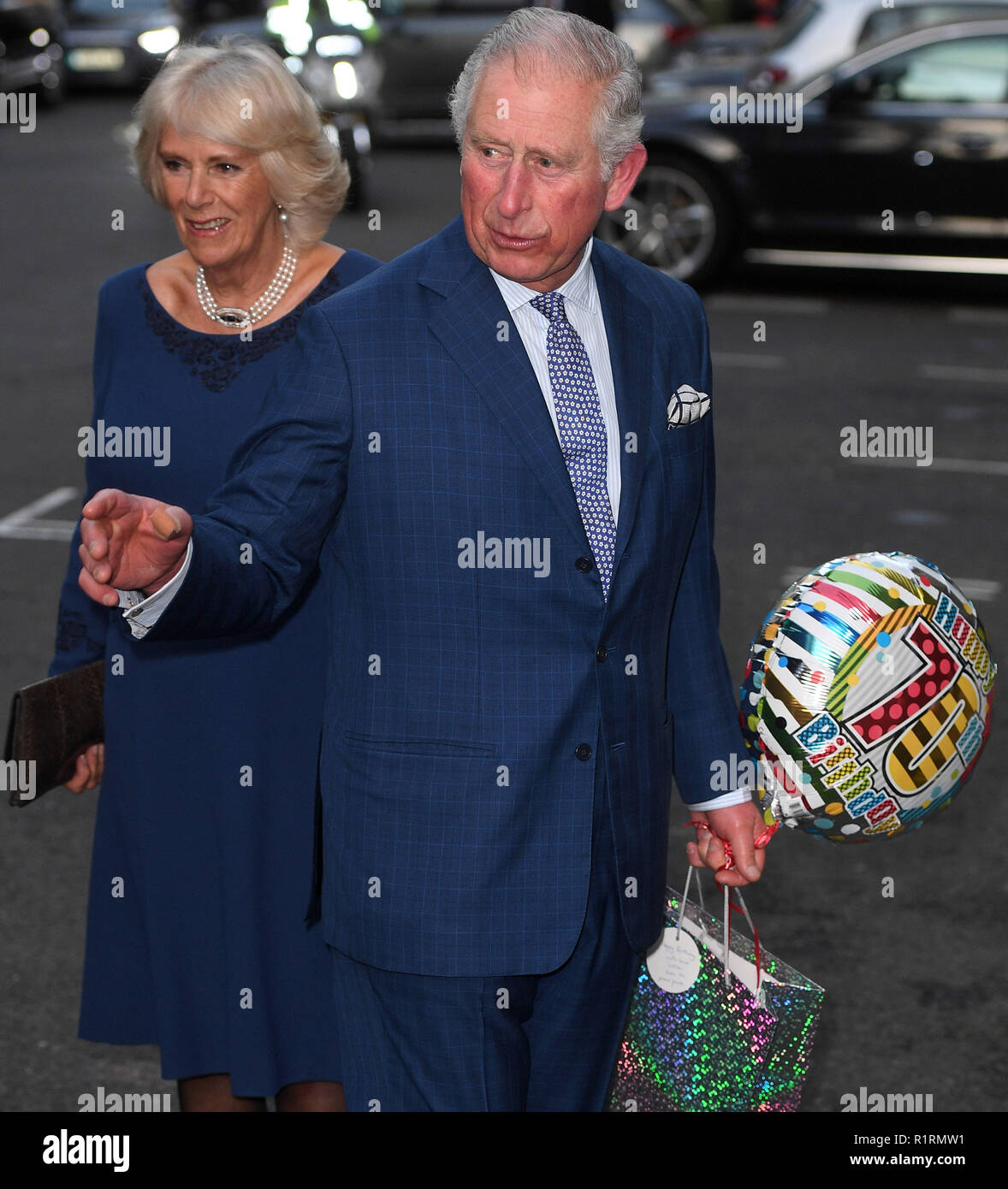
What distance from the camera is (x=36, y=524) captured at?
340 inches

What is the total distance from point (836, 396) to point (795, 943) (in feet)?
21.8

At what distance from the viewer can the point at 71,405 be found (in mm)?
10609

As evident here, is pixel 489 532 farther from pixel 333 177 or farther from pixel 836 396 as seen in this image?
pixel 836 396

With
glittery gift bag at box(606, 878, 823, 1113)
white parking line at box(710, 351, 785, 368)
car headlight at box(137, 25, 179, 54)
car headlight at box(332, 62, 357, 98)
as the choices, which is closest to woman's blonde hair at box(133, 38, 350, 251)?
glittery gift bag at box(606, 878, 823, 1113)

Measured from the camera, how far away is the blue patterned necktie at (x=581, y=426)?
3.00 meters

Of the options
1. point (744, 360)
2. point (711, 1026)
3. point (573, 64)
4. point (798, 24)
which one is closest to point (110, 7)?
point (798, 24)

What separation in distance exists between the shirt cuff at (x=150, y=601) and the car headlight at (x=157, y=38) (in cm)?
2211

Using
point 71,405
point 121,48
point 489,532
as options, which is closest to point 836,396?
point 71,405

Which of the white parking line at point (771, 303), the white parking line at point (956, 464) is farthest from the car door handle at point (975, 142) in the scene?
the white parking line at point (956, 464)

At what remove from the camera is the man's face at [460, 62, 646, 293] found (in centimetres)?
283

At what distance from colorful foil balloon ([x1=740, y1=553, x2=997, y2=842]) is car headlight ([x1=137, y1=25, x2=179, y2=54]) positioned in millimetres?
21773

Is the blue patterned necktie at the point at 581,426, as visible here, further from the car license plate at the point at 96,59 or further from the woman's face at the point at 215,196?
the car license plate at the point at 96,59

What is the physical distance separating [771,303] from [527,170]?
11.8m

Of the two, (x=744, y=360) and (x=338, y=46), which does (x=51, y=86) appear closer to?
(x=338, y=46)
